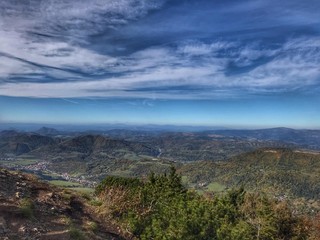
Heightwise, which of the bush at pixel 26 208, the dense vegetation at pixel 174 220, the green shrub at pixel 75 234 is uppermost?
the bush at pixel 26 208

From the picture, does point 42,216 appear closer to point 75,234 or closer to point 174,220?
point 75,234

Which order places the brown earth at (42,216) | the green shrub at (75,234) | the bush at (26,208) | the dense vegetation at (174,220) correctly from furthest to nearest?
the dense vegetation at (174,220), the bush at (26,208), the green shrub at (75,234), the brown earth at (42,216)

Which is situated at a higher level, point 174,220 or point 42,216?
point 42,216

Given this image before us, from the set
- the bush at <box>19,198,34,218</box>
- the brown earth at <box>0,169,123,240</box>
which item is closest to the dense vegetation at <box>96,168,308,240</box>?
the brown earth at <box>0,169,123,240</box>

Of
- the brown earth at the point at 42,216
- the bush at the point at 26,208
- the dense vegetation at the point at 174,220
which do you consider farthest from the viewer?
the dense vegetation at the point at 174,220

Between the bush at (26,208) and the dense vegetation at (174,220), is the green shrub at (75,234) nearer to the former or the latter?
the bush at (26,208)

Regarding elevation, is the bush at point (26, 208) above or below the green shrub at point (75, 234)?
above

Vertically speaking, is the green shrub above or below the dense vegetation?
above

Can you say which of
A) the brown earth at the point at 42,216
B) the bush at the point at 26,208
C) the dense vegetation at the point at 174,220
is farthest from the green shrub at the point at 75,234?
the dense vegetation at the point at 174,220

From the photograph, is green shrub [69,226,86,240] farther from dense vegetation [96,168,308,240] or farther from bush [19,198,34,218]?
dense vegetation [96,168,308,240]

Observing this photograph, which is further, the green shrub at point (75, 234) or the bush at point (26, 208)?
the bush at point (26, 208)

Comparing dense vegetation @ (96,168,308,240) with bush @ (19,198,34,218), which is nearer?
bush @ (19,198,34,218)

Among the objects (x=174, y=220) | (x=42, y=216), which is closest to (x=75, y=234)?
(x=42, y=216)
